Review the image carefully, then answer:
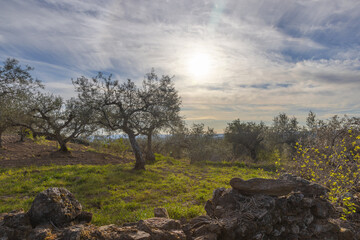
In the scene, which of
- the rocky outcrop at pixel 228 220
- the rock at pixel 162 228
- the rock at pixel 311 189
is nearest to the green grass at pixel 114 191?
the rocky outcrop at pixel 228 220

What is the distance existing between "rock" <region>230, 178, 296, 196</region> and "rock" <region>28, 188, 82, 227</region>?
5103 mm

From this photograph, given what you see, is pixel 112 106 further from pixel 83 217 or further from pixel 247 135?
pixel 247 135

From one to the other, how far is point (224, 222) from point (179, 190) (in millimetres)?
8103

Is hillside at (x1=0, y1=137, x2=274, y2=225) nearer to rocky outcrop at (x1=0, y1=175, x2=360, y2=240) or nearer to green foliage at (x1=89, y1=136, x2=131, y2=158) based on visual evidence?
rocky outcrop at (x1=0, y1=175, x2=360, y2=240)

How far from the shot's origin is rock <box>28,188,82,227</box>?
16.7 feet

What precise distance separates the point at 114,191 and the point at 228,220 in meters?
8.52

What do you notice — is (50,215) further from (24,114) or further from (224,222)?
(24,114)

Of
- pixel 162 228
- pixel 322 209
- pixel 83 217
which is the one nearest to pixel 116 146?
pixel 83 217

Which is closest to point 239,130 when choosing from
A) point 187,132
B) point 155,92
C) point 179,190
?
point 187,132

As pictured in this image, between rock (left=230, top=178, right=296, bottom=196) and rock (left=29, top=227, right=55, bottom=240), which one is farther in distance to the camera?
rock (left=230, top=178, right=296, bottom=196)

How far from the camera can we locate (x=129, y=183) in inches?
565

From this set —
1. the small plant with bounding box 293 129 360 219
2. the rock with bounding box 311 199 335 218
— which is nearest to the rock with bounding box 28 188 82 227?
the rock with bounding box 311 199 335 218

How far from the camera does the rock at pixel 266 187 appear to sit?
6.67 metres

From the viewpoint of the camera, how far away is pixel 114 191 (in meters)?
12.5
